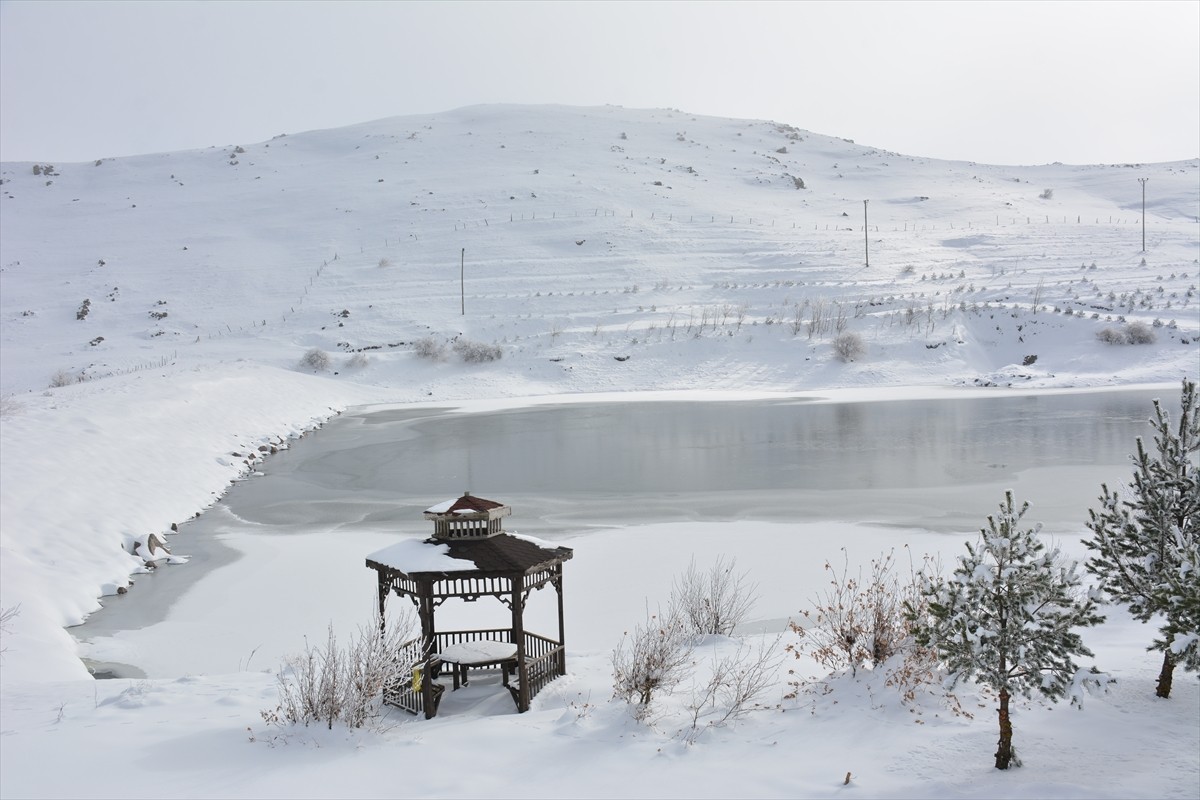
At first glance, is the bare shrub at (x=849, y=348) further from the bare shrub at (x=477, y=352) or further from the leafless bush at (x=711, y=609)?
the leafless bush at (x=711, y=609)

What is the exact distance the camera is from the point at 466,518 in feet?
31.8

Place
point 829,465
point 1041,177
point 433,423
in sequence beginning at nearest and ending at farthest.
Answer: point 829,465 < point 433,423 < point 1041,177

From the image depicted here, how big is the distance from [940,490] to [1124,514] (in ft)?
40.2

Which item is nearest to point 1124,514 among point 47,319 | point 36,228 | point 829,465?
point 829,465

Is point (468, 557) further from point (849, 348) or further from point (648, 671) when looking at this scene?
point (849, 348)

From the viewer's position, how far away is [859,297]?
59875 mm

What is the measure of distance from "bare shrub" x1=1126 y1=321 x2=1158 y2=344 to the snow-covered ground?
0.39 metres

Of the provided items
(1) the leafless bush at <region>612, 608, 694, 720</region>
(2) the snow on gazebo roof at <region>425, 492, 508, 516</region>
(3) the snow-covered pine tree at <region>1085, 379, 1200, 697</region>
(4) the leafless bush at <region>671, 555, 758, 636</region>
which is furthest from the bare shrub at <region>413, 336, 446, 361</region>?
(3) the snow-covered pine tree at <region>1085, 379, 1200, 697</region>

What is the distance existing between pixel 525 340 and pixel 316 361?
40.3 feet

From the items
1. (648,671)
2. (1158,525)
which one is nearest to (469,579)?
(648,671)

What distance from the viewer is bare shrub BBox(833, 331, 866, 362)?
5044 cm

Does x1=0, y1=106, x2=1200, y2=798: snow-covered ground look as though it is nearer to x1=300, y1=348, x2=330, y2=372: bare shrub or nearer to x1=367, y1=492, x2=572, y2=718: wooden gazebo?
x1=300, y1=348, x2=330, y2=372: bare shrub

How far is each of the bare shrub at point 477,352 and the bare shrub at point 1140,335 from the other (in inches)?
1328

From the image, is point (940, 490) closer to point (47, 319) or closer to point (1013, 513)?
point (1013, 513)
